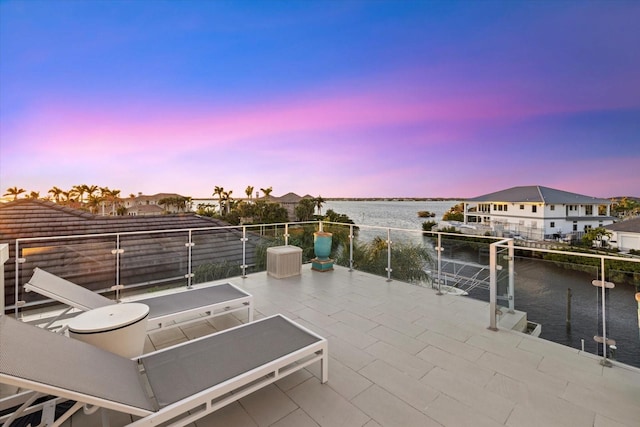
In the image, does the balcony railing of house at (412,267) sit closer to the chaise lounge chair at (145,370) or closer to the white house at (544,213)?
the chaise lounge chair at (145,370)

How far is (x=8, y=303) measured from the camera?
368cm

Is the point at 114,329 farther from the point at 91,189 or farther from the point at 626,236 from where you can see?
the point at 91,189

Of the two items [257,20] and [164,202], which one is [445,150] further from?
[164,202]

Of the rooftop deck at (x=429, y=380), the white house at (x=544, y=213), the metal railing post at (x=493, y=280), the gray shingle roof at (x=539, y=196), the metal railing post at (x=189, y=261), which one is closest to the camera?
the rooftop deck at (x=429, y=380)

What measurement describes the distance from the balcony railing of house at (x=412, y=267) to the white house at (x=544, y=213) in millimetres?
28190

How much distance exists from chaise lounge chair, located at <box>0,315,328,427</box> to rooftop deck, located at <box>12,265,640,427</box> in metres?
0.26

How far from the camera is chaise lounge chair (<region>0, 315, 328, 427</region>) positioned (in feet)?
4.40

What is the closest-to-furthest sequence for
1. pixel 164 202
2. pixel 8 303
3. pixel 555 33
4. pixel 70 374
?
pixel 70 374 < pixel 8 303 < pixel 555 33 < pixel 164 202

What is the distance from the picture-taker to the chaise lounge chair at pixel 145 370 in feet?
4.40

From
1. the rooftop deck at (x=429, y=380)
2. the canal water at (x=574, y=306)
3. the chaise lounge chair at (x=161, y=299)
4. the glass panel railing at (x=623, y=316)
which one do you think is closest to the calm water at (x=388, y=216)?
the canal water at (x=574, y=306)

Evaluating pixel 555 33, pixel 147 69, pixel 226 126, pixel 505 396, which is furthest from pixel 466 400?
pixel 555 33

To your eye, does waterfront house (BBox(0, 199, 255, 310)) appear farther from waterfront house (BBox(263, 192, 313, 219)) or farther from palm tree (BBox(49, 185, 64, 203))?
palm tree (BBox(49, 185, 64, 203))

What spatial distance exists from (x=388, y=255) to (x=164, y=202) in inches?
1923

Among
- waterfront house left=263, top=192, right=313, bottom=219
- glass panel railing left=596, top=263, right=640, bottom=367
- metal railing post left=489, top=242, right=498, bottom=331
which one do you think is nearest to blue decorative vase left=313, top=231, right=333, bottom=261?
metal railing post left=489, top=242, right=498, bottom=331
